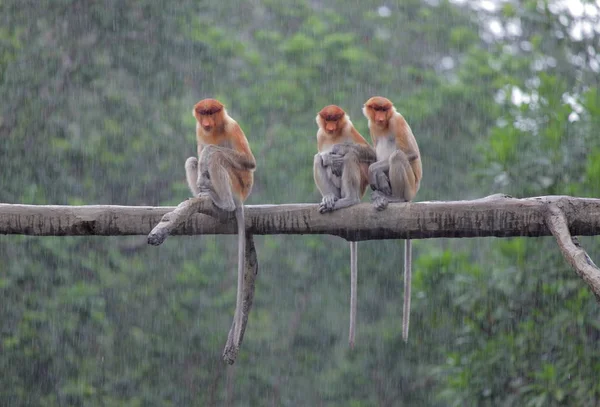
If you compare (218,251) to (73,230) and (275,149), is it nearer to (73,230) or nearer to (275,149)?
(275,149)

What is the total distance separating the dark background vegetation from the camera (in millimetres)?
7172

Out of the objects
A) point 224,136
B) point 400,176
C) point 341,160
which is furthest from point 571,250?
point 224,136

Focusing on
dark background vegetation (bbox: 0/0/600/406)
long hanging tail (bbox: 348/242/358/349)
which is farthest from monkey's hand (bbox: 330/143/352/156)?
dark background vegetation (bbox: 0/0/600/406)

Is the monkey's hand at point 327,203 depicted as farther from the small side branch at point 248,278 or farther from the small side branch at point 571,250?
the small side branch at point 571,250

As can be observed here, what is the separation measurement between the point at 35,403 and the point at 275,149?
15.9 ft

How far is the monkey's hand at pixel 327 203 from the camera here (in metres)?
3.74

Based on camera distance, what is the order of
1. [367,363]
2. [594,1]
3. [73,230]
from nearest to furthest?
1. [73,230]
2. [594,1]
3. [367,363]

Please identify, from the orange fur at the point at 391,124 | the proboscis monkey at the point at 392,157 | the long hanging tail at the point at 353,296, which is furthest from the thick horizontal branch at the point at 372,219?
the orange fur at the point at 391,124

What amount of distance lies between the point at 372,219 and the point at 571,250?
814 millimetres

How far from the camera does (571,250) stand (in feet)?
10.8

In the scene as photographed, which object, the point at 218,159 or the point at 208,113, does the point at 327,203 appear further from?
the point at 208,113

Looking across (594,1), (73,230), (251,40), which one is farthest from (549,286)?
(251,40)

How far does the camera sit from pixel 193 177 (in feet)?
15.6

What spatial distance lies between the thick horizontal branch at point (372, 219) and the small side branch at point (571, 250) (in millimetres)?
46
